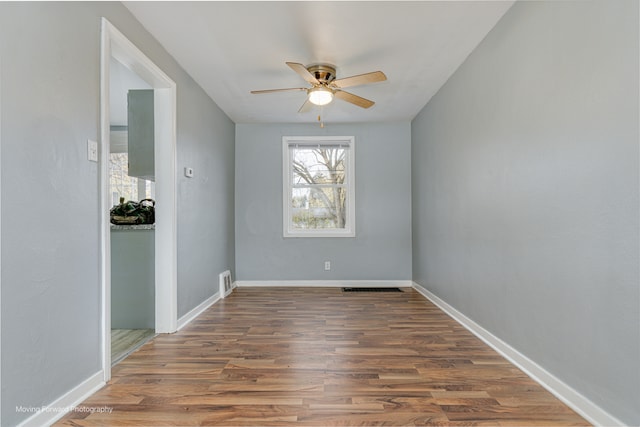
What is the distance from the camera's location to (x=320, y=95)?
309 cm

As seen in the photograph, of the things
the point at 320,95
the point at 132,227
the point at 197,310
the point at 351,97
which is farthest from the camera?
the point at 197,310

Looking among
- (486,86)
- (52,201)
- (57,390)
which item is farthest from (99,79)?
(486,86)

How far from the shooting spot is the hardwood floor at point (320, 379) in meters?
1.64

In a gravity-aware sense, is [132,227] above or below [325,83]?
below

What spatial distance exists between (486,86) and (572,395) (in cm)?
207

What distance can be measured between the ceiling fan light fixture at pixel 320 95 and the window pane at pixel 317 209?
196 centimetres

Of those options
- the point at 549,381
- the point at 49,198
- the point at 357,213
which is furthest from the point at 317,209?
the point at 49,198

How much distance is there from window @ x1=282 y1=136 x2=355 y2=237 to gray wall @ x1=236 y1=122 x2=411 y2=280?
0.15m

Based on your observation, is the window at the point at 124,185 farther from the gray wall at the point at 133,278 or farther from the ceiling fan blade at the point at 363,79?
the ceiling fan blade at the point at 363,79

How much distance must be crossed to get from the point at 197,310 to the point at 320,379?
186 cm

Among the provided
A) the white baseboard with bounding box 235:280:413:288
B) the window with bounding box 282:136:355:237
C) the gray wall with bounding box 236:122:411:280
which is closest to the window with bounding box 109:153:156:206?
the gray wall with bounding box 236:122:411:280

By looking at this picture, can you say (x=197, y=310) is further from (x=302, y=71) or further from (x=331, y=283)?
(x=302, y=71)

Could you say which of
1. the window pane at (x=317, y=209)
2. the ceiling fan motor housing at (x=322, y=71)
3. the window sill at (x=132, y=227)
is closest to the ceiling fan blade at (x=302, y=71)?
the ceiling fan motor housing at (x=322, y=71)

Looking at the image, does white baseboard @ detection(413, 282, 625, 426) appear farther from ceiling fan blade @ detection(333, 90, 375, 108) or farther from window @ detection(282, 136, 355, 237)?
window @ detection(282, 136, 355, 237)
